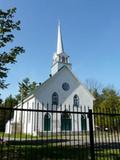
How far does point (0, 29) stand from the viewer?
1388cm

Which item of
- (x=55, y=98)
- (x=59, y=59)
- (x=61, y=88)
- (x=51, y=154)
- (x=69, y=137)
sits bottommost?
(x=51, y=154)

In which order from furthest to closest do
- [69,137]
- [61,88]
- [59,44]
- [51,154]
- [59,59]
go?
[59,44] < [59,59] < [61,88] < [51,154] < [69,137]

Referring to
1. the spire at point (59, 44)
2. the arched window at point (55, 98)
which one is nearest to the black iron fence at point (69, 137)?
the arched window at point (55, 98)

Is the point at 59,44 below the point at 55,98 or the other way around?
the other way around

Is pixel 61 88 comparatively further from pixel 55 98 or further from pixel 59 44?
pixel 59 44

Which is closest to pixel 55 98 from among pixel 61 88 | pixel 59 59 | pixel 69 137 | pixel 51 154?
pixel 61 88

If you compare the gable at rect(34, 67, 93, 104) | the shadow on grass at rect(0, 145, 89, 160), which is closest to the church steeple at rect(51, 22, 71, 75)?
the gable at rect(34, 67, 93, 104)

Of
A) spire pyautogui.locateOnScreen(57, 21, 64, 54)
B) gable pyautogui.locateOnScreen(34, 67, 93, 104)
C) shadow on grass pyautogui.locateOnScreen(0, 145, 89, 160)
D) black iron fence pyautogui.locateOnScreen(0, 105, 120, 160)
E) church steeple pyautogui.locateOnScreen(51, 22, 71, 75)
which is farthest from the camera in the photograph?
spire pyautogui.locateOnScreen(57, 21, 64, 54)

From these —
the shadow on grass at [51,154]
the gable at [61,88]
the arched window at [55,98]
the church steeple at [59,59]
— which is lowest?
the shadow on grass at [51,154]

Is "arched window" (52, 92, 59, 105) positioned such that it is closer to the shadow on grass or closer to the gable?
the gable

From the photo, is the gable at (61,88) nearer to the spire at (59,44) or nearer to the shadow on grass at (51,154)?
the spire at (59,44)

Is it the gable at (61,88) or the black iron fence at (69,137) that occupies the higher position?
the gable at (61,88)

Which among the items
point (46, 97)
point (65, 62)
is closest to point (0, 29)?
point (46, 97)

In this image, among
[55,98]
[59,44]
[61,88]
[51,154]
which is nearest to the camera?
[51,154]
